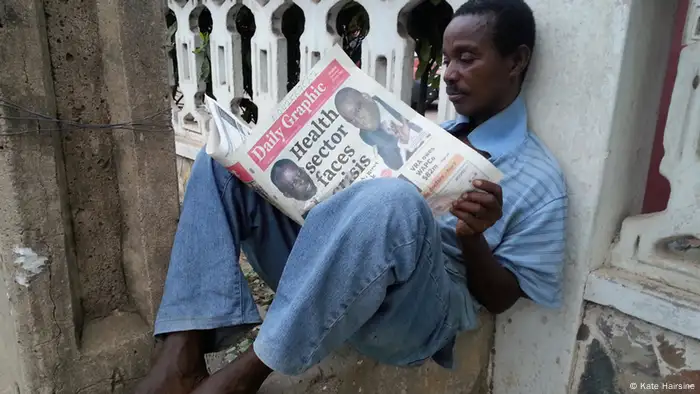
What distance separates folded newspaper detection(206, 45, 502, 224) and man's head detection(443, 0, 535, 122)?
0.27 meters

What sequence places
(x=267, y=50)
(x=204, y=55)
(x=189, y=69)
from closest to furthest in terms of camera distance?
(x=267, y=50) < (x=204, y=55) < (x=189, y=69)

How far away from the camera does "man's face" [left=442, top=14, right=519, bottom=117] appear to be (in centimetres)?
129

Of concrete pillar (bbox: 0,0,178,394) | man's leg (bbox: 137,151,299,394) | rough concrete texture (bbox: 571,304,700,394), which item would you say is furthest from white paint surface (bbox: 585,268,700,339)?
concrete pillar (bbox: 0,0,178,394)

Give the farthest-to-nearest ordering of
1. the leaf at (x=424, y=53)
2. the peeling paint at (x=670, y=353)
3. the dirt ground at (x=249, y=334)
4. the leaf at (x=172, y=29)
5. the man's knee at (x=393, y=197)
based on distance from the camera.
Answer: the leaf at (x=172, y=29) → the leaf at (x=424, y=53) → the dirt ground at (x=249, y=334) → the peeling paint at (x=670, y=353) → the man's knee at (x=393, y=197)

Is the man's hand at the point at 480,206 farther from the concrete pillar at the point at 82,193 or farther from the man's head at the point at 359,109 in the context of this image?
the concrete pillar at the point at 82,193

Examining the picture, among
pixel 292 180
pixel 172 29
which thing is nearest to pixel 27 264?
pixel 292 180

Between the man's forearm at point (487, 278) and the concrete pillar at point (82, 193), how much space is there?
752 mm

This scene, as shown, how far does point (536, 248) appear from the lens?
48.3 inches

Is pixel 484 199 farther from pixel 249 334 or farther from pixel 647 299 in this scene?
pixel 249 334

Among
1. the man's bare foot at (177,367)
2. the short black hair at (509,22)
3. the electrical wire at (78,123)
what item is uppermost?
the short black hair at (509,22)

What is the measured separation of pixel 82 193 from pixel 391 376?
0.90 m

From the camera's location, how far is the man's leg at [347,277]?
0.98m

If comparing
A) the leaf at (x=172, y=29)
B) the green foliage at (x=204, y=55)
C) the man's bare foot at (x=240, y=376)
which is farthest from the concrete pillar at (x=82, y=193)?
the leaf at (x=172, y=29)

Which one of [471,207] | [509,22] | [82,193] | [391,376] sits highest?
[509,22]
